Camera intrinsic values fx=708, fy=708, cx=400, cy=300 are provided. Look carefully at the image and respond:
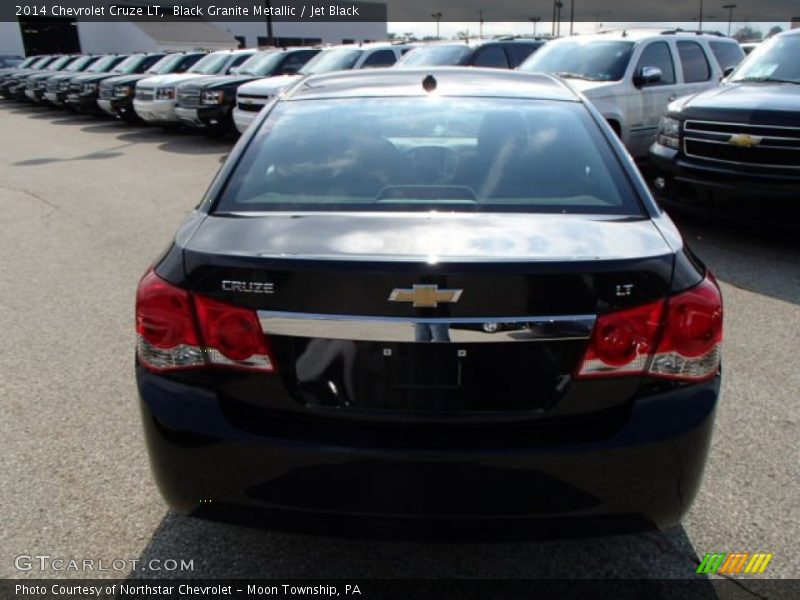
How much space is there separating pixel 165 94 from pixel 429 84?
13854 millimetres

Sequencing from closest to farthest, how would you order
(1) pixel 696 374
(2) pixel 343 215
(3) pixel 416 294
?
(3) pixel 416 294
(1) pixel 696 374
(2) pixel 343 215

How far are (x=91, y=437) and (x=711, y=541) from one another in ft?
8.83

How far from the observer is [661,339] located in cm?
199

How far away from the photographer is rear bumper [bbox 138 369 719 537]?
1.95 meters

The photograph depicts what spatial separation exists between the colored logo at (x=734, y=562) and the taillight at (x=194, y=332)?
5.53 ft

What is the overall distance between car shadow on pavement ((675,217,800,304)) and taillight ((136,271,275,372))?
4.38 m

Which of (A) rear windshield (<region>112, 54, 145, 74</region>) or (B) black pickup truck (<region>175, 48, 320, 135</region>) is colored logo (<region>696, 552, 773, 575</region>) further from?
(A) rear windshield (<region>112, 54, 145, 74</region>)

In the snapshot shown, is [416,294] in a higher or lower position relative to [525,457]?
higher

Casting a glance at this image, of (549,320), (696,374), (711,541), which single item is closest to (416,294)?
(549,320)

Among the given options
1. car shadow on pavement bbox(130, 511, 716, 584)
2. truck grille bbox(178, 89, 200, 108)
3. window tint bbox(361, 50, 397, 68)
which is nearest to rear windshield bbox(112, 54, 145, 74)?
truck grille bbox(178, 89, 200, 108)

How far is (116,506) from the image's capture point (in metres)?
2.81

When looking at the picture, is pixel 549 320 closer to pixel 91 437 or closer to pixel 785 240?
pixel 91 437

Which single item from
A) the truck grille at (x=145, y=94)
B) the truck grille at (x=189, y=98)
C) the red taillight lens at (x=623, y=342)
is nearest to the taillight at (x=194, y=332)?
the red taillight lens at (x=623, y=342)

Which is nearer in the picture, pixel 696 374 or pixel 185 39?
pixel 696 374
